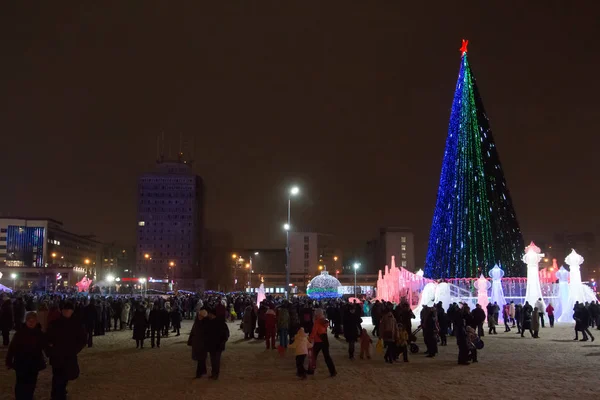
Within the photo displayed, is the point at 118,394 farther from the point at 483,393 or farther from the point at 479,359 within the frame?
the point at 479,359

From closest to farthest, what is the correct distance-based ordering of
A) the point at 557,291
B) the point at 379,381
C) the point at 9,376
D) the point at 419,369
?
the point at 379,381
the point at 9,376
the point at 419,369
the point at 557,291

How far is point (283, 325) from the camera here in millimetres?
18891

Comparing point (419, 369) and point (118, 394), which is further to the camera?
point (419, 369)

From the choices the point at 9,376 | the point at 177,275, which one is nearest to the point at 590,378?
the point at 9,376

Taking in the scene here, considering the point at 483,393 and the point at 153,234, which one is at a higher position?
the point at 153,234

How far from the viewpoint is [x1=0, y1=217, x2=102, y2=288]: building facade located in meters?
108

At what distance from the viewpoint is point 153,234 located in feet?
463

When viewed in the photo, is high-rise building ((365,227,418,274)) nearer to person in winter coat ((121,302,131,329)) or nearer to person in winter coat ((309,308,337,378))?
person in winter coat ((121,302,131,329))

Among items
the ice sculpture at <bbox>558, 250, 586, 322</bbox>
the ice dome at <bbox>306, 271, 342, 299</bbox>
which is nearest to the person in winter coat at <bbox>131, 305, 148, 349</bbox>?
the ice sculpture at <bbox>558, 250, 586, 322</bbox>

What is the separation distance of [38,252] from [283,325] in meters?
122

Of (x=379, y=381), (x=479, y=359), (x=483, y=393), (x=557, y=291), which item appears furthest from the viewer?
(x=557, y=291)

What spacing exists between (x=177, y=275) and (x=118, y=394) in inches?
5127

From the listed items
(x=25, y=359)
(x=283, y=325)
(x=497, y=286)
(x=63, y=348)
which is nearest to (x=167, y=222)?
(x=497, y=286)

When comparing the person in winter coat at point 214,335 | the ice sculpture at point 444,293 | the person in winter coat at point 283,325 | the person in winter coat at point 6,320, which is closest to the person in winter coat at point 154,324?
the person in winter coat at point 283,325
